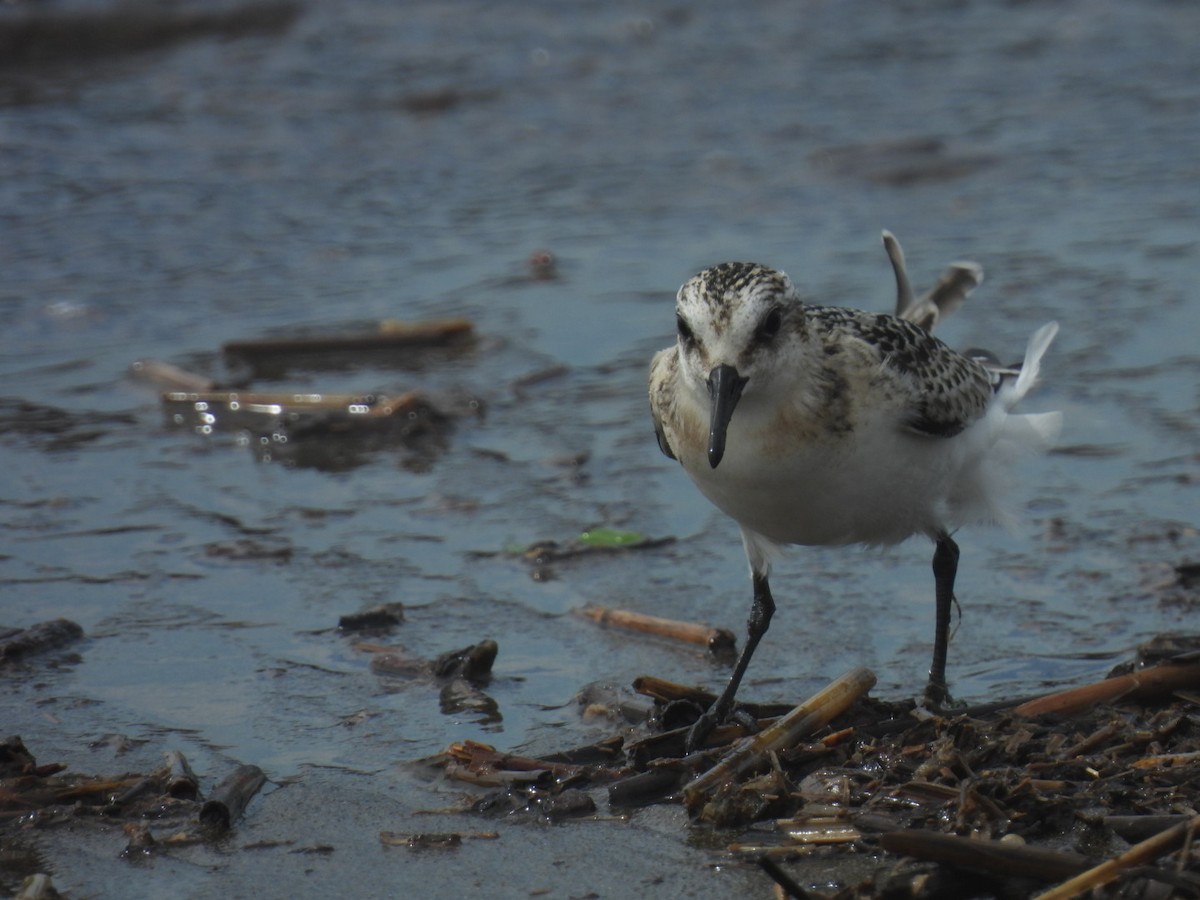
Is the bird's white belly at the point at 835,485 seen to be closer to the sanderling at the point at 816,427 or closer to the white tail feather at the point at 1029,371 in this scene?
the sanderling at the point at 816,427

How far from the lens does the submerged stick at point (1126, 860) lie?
11.5ft

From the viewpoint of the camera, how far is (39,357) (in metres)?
8.90

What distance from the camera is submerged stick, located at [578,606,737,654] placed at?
560 cm

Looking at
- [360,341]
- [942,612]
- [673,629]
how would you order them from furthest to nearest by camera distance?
[360,341]
[673,629]
[942,612]

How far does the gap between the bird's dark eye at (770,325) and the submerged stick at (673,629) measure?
4.56 feet

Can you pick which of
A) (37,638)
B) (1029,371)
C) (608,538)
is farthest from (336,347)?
(1029,371)

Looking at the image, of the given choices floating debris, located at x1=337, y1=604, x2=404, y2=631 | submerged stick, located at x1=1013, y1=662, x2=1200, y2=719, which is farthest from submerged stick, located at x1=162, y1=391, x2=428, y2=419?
submerged stick, located at x1=1013, y1=662, x2=1200, y2=719

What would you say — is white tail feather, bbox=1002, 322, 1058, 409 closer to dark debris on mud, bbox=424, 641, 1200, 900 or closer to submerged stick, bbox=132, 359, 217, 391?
dark debris on mud, bbox=424, 641, 1200, 900

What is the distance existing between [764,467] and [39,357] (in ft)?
18.1

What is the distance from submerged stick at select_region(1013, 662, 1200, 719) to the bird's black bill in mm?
1214

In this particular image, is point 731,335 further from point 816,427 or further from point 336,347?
point 336,347

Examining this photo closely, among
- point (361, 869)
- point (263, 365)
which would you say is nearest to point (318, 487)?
point (263, 365)

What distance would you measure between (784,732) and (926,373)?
1232mm

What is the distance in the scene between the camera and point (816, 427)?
4613mm
